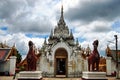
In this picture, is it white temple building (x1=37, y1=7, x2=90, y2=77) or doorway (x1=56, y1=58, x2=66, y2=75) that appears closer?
white temple building (x1=37, y1=7, x2=90, y2=77)

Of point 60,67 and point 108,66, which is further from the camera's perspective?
point 60,67

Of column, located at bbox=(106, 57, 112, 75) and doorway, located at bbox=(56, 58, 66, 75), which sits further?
doorway, located at bbox=(56, 58, 66, 75)

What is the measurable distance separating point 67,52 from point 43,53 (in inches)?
130

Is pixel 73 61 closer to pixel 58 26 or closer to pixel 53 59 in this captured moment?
pixel 53 59

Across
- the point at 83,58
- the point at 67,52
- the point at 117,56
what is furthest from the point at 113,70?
the point at 67,52

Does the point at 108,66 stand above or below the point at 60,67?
above

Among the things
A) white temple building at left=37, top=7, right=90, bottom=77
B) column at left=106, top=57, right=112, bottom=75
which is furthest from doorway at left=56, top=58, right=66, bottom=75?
column at left=106, top=57, right=112, bottom=75

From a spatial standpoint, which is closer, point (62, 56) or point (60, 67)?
point (62, 56)

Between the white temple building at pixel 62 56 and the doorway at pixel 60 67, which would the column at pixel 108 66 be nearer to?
the white temple building at pixel 62 56

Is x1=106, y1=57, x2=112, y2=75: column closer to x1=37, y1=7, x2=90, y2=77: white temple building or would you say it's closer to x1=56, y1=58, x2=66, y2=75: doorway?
x1=37, y1=7, x2=90, y2=77: white temple building

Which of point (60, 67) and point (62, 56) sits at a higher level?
point (62, 56)

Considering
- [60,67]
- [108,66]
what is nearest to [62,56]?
[108,66]

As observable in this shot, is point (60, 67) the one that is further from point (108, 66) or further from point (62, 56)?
point (108, 66)

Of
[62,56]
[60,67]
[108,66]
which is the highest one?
[62,56]
